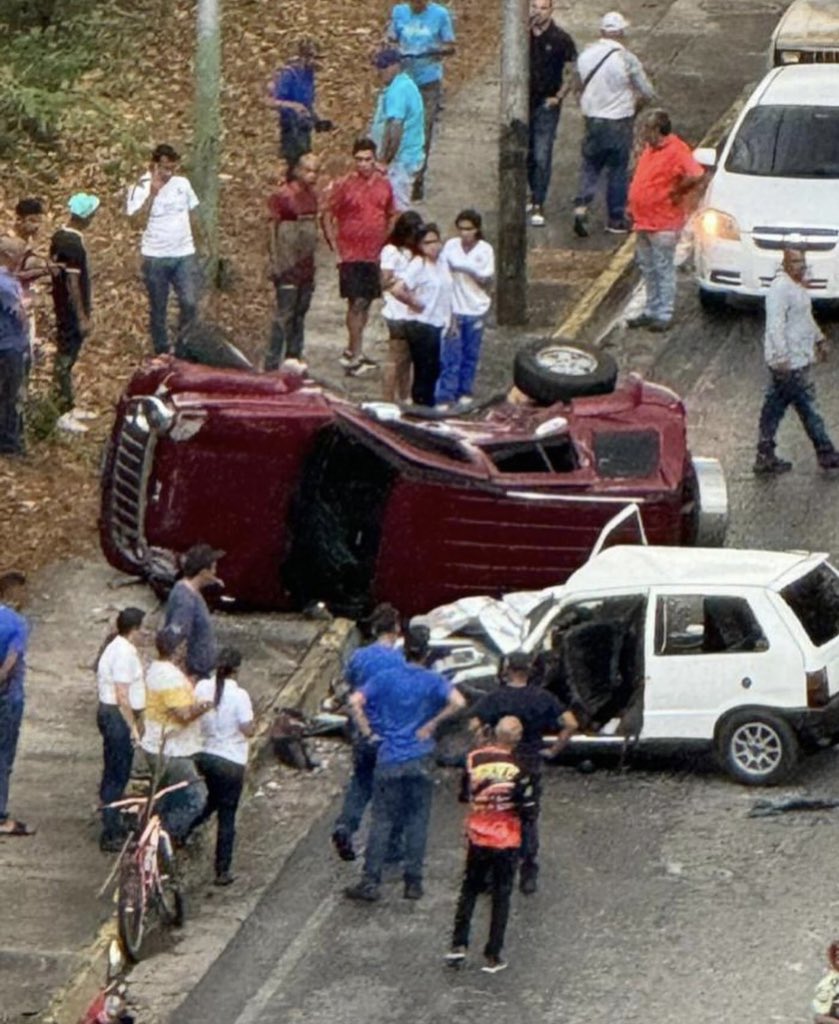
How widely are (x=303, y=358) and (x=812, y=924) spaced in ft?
28.1

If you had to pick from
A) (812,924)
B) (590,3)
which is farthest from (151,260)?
(590,3)

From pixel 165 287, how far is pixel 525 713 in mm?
7449

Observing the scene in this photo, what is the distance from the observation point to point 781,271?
68.3ft

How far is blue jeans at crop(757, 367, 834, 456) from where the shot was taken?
20672mm

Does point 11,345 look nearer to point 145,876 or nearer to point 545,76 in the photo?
point 145,876

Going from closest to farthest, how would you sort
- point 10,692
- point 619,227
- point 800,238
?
point 10,692 < point 800,238 < point 619,227

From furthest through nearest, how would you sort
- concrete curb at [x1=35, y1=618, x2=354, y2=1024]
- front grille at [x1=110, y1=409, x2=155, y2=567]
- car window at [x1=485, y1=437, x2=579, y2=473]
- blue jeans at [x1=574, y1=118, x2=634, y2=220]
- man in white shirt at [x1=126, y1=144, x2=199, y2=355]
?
blue jeans at [x1=574, y1=118, x2=634, y2=220], man in white shirt at [x1=126, y1=144, x2=199, y2=355], car window at [x1=485, y1=437, x2=579, y2=473], front grille at [x1=110, y1=409, x2=155, y2=567], concrete curb at [x1=35, y1=618, x2=354, y2=1024]

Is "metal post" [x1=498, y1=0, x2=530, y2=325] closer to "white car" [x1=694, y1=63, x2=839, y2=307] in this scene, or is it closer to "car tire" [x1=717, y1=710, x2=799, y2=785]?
"white car" [x1=694, y1=63, x2=839, y2=307]

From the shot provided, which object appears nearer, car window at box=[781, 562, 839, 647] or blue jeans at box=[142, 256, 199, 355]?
car window at box=[781, 562, 839, 647]

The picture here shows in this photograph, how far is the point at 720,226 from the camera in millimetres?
23406

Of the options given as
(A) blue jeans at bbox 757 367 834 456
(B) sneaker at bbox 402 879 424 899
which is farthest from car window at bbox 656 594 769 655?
(A) blue jeans at bbox 757 367 834 456

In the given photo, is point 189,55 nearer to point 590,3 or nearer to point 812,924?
point 590,3

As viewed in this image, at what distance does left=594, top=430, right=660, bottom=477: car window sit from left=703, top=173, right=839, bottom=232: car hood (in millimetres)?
4802

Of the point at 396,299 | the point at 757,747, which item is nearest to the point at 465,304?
the point at 396,299
